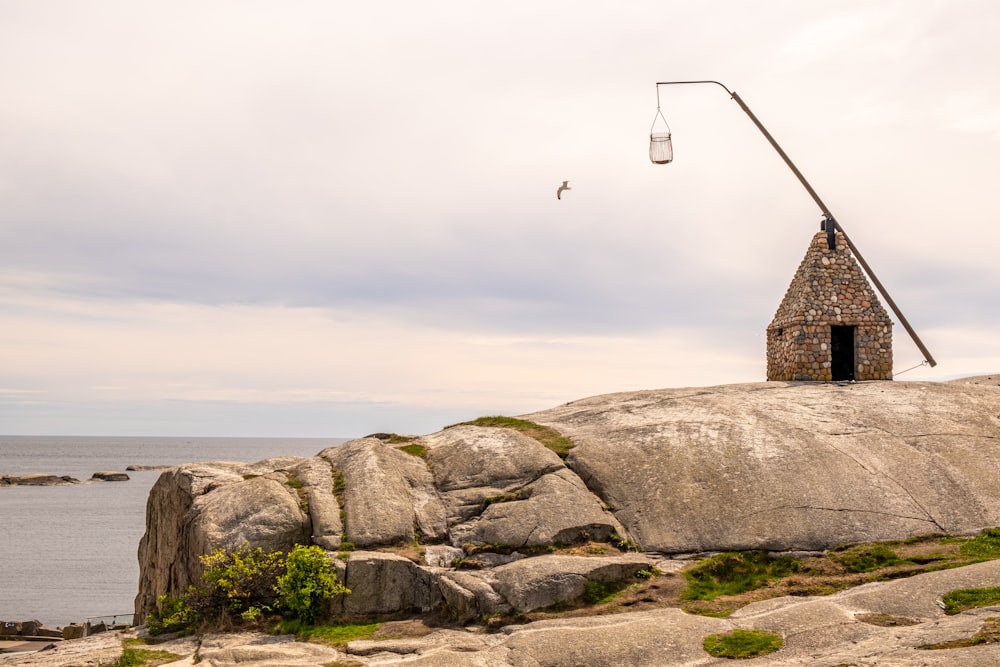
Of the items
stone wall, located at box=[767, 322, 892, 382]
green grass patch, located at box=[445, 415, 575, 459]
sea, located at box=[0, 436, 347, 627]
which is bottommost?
sea, located at box=[0, 436, 347, 627]

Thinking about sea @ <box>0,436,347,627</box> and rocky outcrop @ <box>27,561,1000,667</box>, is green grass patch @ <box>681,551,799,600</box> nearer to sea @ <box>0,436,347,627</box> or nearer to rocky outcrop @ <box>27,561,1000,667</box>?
rocky outcrop @ <box>27,561,1000,667</box>

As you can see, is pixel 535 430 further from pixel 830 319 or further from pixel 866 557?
pixel 830 319

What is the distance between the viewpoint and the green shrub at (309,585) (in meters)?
20.5

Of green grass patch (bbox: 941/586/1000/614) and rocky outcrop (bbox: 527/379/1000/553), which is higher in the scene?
rocky outcrop (bbox: 527/379/1000/553)

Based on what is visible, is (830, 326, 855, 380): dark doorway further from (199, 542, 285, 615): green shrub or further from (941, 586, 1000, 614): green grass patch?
(199, 542, 285, 615): green shrub

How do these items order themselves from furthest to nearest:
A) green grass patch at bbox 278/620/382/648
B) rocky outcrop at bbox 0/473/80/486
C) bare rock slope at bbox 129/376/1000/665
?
rocky outcrop at bbox 0/473/80/486, bare rock slope at bbox 129/376/1000/665, green grass patch at bbox 278/620/382/648

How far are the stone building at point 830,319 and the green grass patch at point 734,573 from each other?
518 inches

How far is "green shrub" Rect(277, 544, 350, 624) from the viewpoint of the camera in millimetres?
20453

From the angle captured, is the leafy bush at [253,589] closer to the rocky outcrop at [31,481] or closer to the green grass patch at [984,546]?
the green grass patch at [984,546]

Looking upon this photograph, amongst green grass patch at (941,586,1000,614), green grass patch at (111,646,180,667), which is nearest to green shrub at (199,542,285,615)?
green grass patch at (111,646,180,667)

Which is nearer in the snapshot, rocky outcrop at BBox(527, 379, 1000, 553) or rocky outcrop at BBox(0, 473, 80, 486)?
rocky outcrop at BBox(527, 379, 1000, 553)

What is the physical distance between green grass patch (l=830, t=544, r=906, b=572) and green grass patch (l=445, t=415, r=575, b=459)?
867 centimetres

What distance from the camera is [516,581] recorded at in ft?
64.6

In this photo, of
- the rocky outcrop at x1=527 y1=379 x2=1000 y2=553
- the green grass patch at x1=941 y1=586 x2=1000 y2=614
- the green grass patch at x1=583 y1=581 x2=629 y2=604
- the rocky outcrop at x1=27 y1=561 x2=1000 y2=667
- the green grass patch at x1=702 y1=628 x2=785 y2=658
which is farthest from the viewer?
the rocky outcrop at x1=527 y1=379 x2=1000 y2=553
